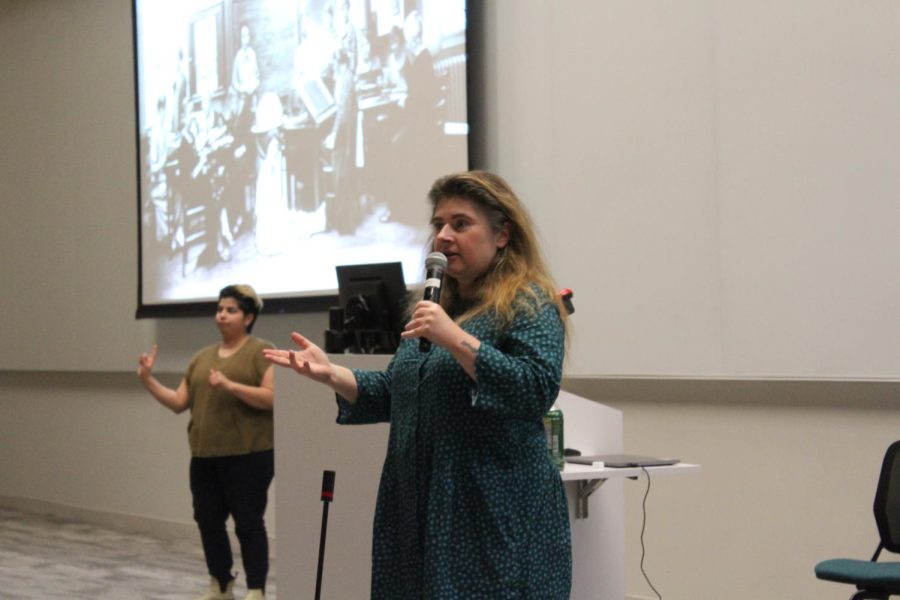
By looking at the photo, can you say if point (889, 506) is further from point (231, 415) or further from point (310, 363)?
point (231, 415)

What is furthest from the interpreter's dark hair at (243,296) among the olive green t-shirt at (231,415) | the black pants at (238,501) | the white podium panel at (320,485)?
the white podium panel at (320,485)

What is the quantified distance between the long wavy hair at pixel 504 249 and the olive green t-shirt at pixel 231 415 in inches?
A: 117

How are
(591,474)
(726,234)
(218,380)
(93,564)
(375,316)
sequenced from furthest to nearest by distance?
(93,564) → (218,380) → (726,234) → (375,316) → (591,474)

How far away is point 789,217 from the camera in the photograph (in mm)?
4551

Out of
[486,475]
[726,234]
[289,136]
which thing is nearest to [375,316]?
[726,234]

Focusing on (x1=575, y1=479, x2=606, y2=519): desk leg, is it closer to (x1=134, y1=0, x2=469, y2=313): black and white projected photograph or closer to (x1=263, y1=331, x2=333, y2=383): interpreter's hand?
(x1=263, y1=331, x2=333, y2=383): interpreter's hand

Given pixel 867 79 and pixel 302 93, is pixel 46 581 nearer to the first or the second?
pixel 302 93

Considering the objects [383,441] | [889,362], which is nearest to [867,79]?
[889,362]

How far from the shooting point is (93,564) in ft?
21.9

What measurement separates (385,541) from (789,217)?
9.03ft

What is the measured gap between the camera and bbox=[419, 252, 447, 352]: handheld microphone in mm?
2217

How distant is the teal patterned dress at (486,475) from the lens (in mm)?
2146

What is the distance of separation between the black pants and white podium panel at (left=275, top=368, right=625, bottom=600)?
135 centimetres

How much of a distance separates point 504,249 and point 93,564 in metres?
5.08
